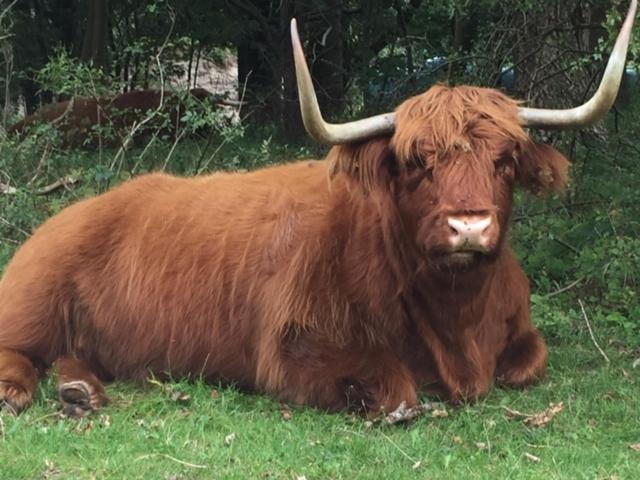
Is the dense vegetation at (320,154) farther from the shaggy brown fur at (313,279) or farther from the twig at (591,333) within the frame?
the shaggy brown fur at (313,279)

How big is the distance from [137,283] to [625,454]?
7.94 feet

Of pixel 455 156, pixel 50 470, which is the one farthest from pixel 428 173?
pixel 50 470

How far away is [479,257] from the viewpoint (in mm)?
3721

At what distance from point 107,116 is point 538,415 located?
5.46 meters

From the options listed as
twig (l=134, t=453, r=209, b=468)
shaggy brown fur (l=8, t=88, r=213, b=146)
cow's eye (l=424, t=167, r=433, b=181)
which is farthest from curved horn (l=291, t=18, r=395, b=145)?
shaggy brown fur (l=8, t=88, r=213, b=146)

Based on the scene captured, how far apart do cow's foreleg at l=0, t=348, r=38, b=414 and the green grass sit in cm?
7

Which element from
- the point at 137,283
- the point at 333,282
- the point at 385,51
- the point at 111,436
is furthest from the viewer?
the point at 385,51

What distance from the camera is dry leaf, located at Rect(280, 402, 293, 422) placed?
13.6ft

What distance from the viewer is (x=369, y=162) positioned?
4.09 m

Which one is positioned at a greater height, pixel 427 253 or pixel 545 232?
pixel 427 253

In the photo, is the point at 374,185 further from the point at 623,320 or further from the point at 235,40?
the point at 235,40

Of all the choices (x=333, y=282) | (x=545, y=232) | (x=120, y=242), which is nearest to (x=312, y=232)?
(x=333, y=282)

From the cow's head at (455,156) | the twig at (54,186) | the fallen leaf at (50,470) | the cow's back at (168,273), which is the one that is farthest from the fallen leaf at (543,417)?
the twig at (54,186)

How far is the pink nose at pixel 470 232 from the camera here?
3578mm
